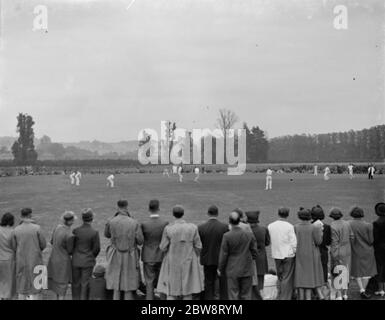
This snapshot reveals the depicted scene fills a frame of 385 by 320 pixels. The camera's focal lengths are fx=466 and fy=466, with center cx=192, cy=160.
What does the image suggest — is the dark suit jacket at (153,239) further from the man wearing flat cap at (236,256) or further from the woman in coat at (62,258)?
the woman in coat at (62,258)

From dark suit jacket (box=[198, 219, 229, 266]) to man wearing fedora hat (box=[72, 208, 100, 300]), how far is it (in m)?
1.81

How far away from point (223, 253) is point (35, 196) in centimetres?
2235

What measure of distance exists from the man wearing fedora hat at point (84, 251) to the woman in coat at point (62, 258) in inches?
4.6

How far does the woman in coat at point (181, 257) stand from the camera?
7.50 meters

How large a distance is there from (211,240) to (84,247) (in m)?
2.14

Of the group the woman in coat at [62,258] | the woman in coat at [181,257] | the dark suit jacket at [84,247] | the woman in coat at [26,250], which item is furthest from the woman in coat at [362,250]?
the woman in coat at [26,250]

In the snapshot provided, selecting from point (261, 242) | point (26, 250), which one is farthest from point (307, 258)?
point (26, 250)

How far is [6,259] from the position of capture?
26.1 ft

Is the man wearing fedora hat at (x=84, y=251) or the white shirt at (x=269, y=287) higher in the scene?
the man wearing fedora hat at (x=84, y=251)

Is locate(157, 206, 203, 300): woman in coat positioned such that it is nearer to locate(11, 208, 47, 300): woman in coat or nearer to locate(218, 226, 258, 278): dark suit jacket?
locate(218, 226, 258, 278): dark suit jacket

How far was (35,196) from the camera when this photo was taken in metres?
27.4

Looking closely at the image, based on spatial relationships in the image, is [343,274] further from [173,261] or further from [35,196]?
[35,196]
